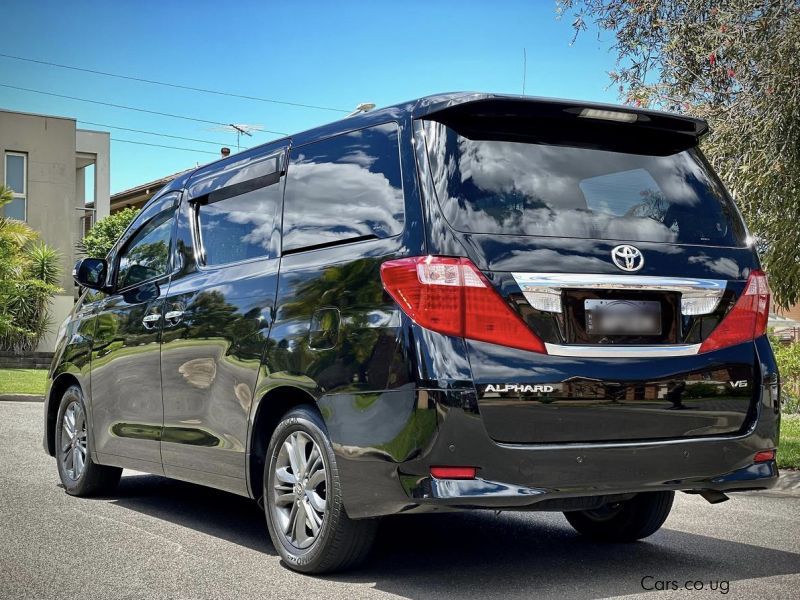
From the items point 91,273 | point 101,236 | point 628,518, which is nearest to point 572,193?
point 628,518

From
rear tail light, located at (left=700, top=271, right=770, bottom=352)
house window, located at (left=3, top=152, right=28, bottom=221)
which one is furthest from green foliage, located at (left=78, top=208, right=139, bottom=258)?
rear tail light, located at (left=700, top=271, right=770, bottom=352)

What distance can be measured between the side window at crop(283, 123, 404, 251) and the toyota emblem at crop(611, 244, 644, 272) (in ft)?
3.14

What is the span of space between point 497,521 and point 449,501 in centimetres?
271

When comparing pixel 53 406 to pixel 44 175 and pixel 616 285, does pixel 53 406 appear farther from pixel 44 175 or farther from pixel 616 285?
pixel 44 175

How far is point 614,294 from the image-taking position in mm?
5004

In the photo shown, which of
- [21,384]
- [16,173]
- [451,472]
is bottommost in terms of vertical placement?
[21,384]

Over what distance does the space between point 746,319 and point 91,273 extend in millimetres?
4514

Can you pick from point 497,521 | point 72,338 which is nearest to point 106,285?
point 72,338

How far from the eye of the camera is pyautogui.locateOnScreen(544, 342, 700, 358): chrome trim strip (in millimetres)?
4852

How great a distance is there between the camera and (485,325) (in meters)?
4.79

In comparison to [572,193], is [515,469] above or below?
below

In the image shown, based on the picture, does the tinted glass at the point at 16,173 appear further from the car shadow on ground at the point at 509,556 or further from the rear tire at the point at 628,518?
the rear tire at the point at 628,518

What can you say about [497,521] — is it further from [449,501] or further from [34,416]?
[34,416]

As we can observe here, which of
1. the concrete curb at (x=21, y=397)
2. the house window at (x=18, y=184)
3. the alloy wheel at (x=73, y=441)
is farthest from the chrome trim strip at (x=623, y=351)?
the house window at (x=18, y=184)
